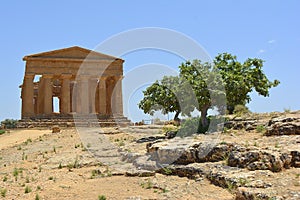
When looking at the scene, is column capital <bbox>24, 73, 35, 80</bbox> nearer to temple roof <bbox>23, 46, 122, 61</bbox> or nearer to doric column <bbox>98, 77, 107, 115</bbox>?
temple roof <bbox>23, 46, 122, 61</bbox>

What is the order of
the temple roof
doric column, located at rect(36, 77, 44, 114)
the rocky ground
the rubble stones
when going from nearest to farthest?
the rocky ground, the rubble stones, the temple roof, doric column, located at rect(36, 77, 44, 114)

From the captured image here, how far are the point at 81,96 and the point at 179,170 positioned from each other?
3513cm

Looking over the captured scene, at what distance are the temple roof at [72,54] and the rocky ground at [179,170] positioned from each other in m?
26.9

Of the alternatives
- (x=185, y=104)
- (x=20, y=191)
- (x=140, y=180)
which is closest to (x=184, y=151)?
(x=140, y=180)

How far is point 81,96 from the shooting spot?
1895 inches

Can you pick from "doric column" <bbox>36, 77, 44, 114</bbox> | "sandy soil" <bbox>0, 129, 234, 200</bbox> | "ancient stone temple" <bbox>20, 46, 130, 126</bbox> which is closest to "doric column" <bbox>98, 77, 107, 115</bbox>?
"ancient stone temple" <bbox>20, 46, 130, 126</bbox>

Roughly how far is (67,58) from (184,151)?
113 ft

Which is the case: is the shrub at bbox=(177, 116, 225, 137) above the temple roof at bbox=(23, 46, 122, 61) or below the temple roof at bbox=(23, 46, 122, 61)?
below

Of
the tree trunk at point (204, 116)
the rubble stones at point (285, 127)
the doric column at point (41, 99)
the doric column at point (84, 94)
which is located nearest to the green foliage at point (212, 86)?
the tree trunk at point (204, 116)

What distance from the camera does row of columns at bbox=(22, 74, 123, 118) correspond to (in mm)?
46875

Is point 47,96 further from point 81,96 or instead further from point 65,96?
point 81,96

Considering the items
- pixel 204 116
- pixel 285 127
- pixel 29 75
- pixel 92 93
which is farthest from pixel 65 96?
pixel 285 127

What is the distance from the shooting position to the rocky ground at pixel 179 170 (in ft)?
38.4

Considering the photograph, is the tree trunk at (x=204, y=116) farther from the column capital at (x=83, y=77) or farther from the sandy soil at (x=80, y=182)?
the column capital at (x=83, y=77)
